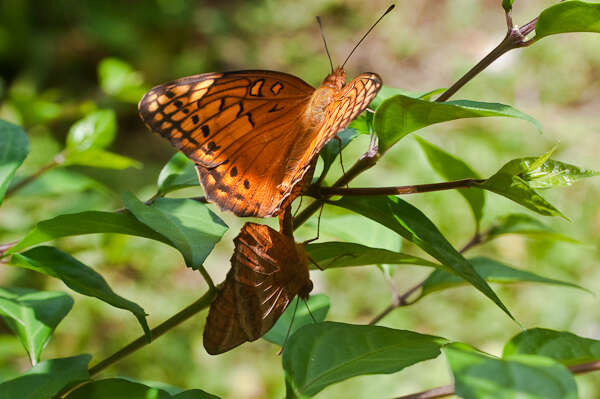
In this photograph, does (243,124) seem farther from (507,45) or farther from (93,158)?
(93,158)

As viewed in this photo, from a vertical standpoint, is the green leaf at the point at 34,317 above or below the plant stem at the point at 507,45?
below

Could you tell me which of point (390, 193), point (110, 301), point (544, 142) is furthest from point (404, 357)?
point (544, 142)

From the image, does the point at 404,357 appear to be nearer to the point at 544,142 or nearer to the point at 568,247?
the point at 568,247

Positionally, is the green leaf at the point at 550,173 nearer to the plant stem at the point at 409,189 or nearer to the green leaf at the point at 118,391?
the plant stem at the point at 409,189

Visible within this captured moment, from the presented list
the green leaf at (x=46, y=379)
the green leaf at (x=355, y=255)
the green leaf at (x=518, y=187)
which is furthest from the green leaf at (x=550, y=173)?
the green leaf at (x=46, y=379)

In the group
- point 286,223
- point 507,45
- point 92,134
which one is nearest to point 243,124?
point 286,223
